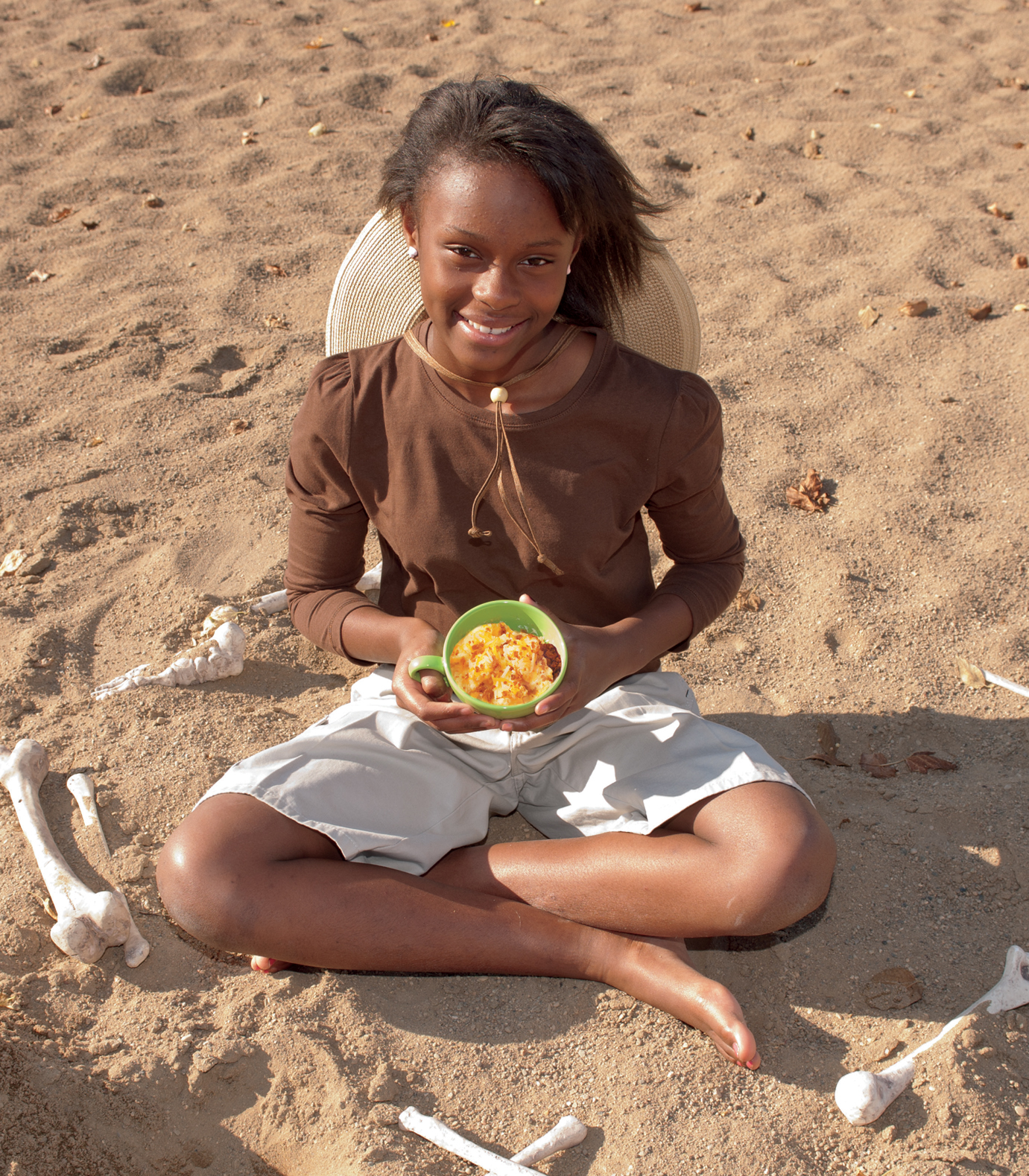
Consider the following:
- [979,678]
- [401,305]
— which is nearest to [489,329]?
[401,305]

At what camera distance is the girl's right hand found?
185 centimetres

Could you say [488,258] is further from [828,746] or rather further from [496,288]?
[828,746]

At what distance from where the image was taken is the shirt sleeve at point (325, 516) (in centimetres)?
204

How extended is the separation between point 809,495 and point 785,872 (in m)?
1.60

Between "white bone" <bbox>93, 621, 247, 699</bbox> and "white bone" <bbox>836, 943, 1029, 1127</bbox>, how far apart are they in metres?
1.68

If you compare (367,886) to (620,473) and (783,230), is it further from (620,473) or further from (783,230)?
(783,230)

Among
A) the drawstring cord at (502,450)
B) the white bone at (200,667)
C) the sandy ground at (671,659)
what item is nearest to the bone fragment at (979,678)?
the sandy ground at (671,659)

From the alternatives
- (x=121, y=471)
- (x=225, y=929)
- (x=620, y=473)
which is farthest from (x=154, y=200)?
(x=225, y=929)

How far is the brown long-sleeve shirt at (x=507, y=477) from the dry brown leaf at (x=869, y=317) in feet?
6.45

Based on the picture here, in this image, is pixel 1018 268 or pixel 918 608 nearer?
pixel 918 608

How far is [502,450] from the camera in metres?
1.99

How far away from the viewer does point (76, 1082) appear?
5.78ft

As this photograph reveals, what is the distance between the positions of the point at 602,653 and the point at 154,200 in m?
3.57

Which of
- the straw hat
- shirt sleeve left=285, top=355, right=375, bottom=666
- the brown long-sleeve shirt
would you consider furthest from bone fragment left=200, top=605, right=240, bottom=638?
the straw hat
